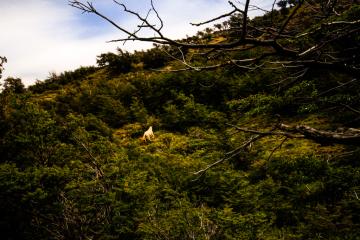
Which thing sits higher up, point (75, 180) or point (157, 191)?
point (75, 180)

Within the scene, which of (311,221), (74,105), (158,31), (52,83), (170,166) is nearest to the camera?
(158,31)

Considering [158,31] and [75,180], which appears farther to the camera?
[75,180]

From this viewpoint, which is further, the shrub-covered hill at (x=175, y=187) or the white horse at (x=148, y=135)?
the white horse at (x=148, y=135)

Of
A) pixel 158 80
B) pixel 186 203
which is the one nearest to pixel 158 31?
pixel 186 203

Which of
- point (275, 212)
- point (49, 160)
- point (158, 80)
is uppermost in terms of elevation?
point (158, 80)

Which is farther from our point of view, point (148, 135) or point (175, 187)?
point (148, 135)

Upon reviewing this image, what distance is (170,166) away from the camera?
1090cm

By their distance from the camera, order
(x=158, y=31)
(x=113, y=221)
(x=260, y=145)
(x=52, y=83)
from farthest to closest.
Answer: (x=52, y=83) < (x=260, y=145) < (x=113, y=221) < (x=158, y=31)

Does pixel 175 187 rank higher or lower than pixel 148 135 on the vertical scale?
lower

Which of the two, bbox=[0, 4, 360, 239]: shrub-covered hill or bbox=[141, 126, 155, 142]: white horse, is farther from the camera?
bbox=[141, 126, 155, 142]: white horse

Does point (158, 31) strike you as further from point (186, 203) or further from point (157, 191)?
point (157, 191)

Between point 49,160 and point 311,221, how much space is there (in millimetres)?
7833

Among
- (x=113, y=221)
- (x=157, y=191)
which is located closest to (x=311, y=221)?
(x=157, y=191)

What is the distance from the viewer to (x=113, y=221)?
8.66 meters
